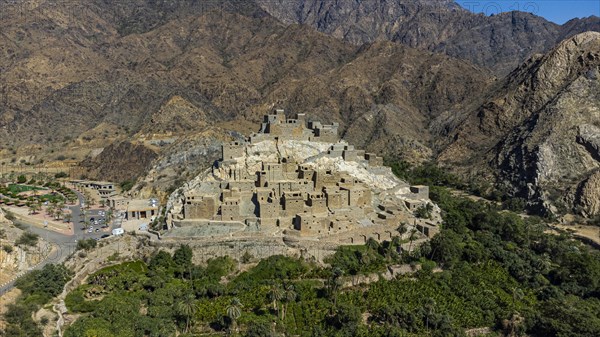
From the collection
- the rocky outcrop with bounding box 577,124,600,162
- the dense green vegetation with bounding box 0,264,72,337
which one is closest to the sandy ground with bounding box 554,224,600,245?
the rocky outcrop with bounding box 577,124,600,162

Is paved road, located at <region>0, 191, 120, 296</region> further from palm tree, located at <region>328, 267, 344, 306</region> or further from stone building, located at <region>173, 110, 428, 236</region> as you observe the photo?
palm tree, located at <region>328, 267, 344, 306</region>

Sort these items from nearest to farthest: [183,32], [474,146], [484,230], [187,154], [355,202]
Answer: [355,202] < [484,230] < [187,154] < [474,146] < [183,32]

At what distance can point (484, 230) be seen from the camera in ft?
196

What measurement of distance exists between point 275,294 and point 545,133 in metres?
69.9

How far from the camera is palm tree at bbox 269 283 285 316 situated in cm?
3941

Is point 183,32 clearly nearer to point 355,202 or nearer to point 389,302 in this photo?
point 355,202

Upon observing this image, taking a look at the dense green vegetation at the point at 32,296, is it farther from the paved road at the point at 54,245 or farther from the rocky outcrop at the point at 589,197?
the rocky outcrop at the point at 589,197

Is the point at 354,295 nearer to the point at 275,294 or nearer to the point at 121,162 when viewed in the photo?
the point at 275,294

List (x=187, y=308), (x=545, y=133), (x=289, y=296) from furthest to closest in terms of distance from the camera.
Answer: (x=545, y=133), (x=289, y=296), (x=187, y=308)

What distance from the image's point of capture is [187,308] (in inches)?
1475

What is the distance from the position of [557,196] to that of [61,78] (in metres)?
138

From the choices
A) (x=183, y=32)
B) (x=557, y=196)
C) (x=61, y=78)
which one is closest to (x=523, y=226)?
(x=557, y=196)

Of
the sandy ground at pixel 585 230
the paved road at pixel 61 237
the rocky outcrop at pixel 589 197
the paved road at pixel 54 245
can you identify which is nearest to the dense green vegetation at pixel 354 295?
the paved road at pixel 54 245

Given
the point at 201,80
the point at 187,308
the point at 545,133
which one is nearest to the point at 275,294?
the point at 187,308
